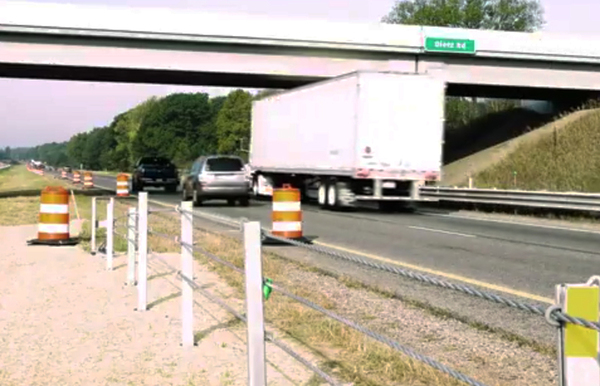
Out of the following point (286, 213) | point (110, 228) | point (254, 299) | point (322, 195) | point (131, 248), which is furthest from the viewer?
point (322, 195)

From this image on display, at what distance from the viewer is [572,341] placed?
89.3 inches

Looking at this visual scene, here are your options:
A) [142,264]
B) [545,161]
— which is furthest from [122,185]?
[142,264]

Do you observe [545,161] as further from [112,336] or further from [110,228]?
[112,336]

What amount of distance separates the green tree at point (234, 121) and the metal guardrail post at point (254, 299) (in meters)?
103

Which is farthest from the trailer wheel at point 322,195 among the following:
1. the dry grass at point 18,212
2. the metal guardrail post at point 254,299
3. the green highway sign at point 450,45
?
the metal guardrail post at point 254,299

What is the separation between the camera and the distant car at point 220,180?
26.4 m

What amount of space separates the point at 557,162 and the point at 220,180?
14325 mm

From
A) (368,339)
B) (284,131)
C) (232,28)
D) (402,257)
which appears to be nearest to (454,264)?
(402,257)

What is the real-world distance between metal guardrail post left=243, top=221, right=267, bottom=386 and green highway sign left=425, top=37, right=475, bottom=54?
33911mm

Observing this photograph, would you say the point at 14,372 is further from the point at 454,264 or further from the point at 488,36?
the point at 488,36

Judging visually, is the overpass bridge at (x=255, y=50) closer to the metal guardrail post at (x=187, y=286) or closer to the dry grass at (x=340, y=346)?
the dry grass at (x=340, y=346)

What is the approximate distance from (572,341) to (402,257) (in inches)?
397

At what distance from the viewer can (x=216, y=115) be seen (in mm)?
131000

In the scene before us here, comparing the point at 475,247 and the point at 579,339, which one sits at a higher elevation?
the point at 579,339
